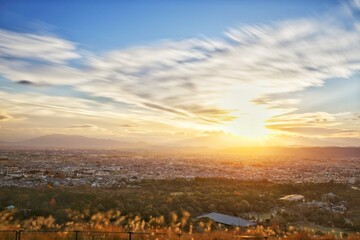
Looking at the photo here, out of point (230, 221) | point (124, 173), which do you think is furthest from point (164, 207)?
point (124, 173)

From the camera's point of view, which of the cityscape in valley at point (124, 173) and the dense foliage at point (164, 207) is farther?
the cityscape in valley at point (124, 173)

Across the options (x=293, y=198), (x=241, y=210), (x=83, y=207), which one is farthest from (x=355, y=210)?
(x=83, y=207)

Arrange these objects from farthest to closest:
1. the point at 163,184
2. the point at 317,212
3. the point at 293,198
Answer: the point at 163,184 → the point at 293,198 → the point at 317,212

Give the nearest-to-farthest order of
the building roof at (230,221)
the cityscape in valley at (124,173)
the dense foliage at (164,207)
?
the dense foliage at (164,207) → the building roof at (230,221) → the cityscape in valley at (124,173)

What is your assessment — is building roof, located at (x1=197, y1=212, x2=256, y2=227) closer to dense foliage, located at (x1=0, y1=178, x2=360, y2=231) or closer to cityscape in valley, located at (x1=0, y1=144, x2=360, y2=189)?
dense foliage, located at (x1=0, y1=178, x2=360, y2=231)

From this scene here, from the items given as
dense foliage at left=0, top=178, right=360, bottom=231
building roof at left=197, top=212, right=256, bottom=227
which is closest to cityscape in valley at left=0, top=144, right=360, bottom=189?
dense foliage at left=0, top=178, right=360, bottom=231

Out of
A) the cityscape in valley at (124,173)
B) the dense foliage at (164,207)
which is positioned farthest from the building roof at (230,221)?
the cityscape in valley at (124,173)

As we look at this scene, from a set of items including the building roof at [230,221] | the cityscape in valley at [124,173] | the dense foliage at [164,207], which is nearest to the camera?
the dense foliage at [164,207]

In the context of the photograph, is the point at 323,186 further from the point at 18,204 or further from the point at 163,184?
the point at 18,204

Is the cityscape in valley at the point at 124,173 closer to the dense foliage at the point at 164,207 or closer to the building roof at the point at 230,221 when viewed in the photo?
the dense foliage at the point at 164,207

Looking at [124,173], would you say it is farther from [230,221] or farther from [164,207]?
[230,221]

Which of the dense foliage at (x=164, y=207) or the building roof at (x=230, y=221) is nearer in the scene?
the dense foliage at (x=164, y=207)
